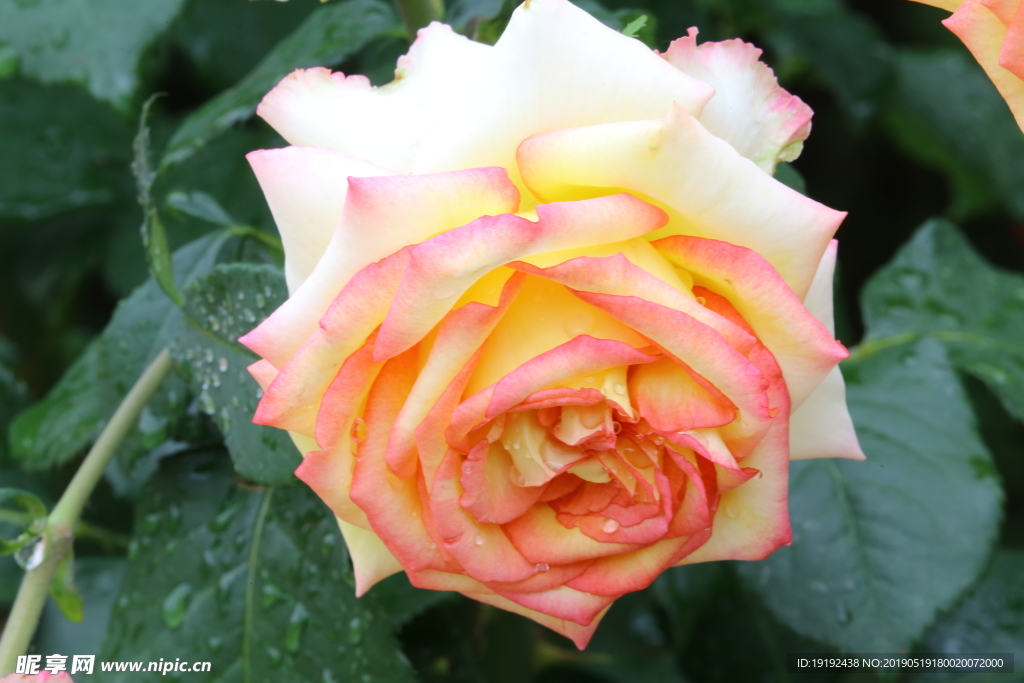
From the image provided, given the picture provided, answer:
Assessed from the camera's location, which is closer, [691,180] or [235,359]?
[691,180]

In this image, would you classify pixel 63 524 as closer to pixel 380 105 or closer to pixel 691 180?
pixel 380 105

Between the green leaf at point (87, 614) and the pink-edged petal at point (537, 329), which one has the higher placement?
the pink-edged petal at point (537, 329)

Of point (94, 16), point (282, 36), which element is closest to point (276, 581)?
point (94, 16)

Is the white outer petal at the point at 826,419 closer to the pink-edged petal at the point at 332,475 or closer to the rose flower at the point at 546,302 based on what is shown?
the rose flower at the point at 546,302

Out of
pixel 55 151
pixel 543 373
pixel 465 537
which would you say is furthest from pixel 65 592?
pixel 55 151

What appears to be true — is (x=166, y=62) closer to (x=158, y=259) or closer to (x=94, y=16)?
(x=94, y=16)

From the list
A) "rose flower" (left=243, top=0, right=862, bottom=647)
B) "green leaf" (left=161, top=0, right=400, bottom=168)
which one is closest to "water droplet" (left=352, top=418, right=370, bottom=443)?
"rose flower" (left=243, top=0, right=862, bottom=647)

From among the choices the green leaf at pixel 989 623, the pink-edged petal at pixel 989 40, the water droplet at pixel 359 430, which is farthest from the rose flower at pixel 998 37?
the green leaf at pixel 989 623
